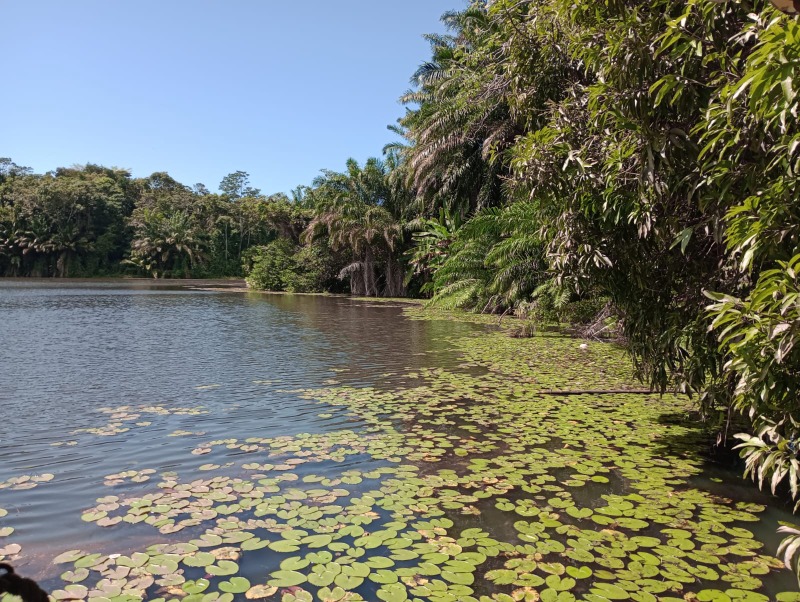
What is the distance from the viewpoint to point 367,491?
460 cm

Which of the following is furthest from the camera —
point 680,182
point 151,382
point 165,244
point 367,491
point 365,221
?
point 165,244

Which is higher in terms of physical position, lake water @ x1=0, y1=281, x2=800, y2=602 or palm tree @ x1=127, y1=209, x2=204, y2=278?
palm tree @ x1=127, y1=209, x2=204, y2=278

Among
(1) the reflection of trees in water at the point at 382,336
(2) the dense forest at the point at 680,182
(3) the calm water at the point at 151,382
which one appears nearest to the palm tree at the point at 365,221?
(1) the reflection of trees in water at the point at 382,336

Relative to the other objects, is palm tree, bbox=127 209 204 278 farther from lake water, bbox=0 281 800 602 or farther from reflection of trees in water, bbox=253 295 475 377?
lake water, bbox=0 281 800 602

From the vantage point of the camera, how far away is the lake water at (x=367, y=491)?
3.29 meters

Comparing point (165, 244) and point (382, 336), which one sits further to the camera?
point (165, 244)

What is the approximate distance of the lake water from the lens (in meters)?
3.29

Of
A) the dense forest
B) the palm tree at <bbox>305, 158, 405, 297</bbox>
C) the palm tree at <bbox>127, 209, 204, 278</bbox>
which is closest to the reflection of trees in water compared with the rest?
the dense forest

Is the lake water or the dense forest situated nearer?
the dense forest

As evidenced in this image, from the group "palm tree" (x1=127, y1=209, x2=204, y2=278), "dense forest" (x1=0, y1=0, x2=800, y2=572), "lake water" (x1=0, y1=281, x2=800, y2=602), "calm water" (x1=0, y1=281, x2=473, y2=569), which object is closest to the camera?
"dense forest" (x1=0, y1=0, x2=800, y2=572)

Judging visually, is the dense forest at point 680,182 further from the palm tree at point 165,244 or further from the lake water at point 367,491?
the palm tree at point 165,244

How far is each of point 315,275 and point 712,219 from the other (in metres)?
38.9

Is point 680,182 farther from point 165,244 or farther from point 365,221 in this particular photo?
point 165,244

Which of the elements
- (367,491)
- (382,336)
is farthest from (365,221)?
(367,491)
